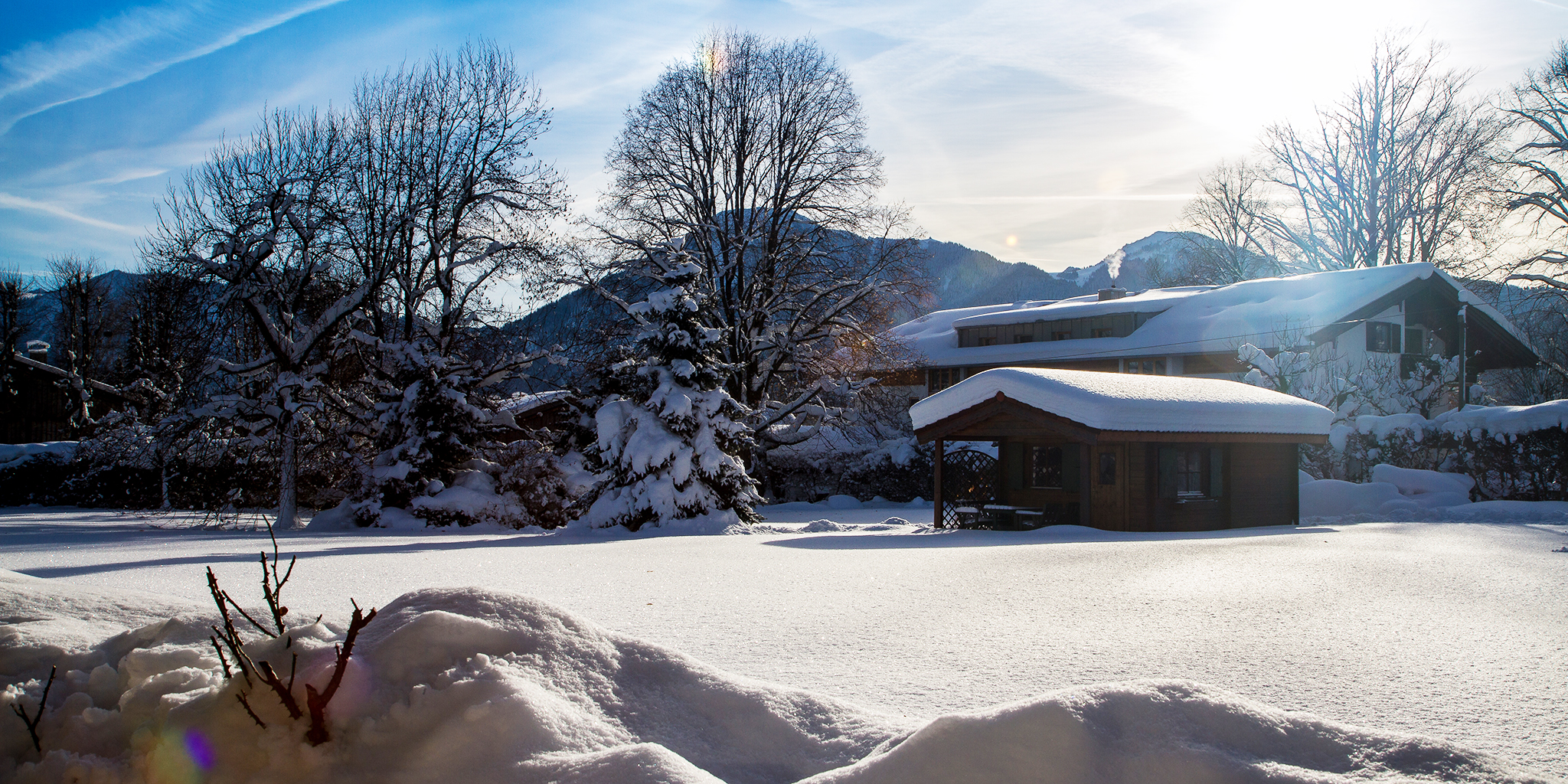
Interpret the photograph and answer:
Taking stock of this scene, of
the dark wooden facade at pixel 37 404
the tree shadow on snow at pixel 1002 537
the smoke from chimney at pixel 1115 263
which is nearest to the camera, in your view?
the tree shadow on snow at pixel 1002 537

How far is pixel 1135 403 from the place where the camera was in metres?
15.4

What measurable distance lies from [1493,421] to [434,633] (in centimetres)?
2356

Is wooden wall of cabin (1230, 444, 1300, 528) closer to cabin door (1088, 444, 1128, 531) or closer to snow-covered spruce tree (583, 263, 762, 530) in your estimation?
cabin door (1088, 444, 1128, 531)

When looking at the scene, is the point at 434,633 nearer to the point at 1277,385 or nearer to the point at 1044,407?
the point at 1044,407

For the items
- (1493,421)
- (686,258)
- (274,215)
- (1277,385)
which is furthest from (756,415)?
(1493,421)

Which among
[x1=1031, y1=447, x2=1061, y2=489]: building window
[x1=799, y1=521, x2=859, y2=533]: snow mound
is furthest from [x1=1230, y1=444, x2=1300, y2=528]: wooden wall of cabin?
[x1=799, y1=521, x2=859, y2=533]: snow mound

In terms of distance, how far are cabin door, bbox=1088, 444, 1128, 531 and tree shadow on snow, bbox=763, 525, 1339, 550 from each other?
0.97 feet

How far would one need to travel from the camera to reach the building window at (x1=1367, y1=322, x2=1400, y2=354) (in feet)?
98.3

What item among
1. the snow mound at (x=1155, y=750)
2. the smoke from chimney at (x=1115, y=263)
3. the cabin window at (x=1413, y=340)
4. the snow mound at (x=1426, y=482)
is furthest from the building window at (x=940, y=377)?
the smoke from chimney at (x=1115, y=263)

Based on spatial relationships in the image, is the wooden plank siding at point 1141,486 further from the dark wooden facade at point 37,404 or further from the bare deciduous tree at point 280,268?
the dark wooden facade at point 37,404

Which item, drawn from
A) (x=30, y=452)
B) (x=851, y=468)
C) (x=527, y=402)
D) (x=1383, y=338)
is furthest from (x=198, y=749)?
(x=1383, y=338)

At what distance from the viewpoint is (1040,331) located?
131 feet

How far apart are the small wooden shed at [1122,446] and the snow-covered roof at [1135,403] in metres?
0.02

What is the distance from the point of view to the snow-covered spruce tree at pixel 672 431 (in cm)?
1794
